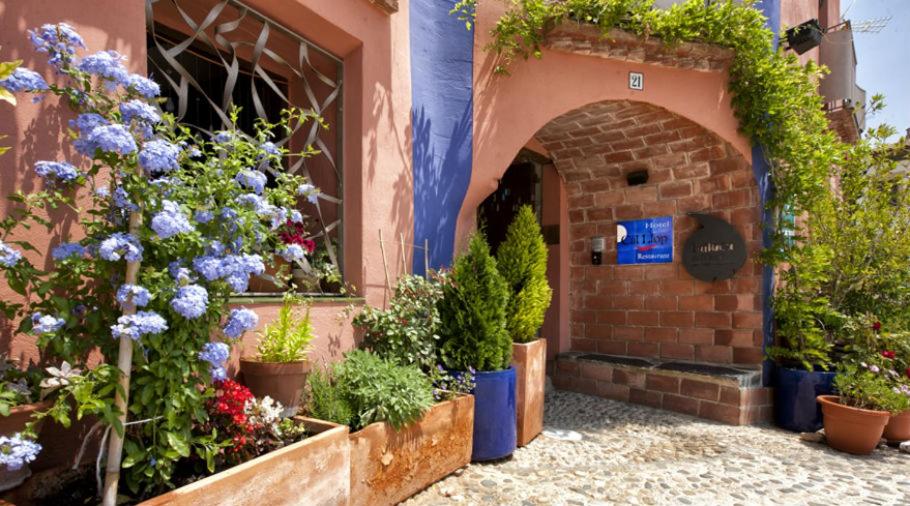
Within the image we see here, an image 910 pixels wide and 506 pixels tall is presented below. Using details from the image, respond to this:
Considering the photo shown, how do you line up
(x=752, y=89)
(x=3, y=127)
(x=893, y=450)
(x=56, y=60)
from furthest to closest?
(x=752, y=89) → (x=893, y=450) → (x=3, y=127) → (x=56, y=60)

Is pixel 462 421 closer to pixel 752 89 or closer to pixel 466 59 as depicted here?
pixel 466 59

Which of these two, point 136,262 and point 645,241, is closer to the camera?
point 136,262

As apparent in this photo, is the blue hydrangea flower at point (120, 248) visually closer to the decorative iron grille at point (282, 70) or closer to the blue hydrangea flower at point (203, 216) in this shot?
the blue hydrangea flower at point (203, 216)

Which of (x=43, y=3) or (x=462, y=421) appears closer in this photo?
(x=43, y=3)

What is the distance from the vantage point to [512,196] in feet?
21.3

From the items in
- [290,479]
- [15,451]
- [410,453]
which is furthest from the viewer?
[410,453]

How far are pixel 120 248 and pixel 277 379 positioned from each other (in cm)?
107

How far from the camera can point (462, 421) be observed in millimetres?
3170

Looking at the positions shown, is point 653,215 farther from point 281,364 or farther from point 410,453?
point 281,364

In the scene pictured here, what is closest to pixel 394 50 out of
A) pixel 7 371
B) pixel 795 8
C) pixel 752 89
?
pixel 7 371

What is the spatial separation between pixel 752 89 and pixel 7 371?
5918 mm

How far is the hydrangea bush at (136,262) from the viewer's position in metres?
1.61

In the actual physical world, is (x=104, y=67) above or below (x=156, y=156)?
above

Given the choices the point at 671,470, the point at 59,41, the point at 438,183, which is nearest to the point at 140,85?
the point at 59,41
